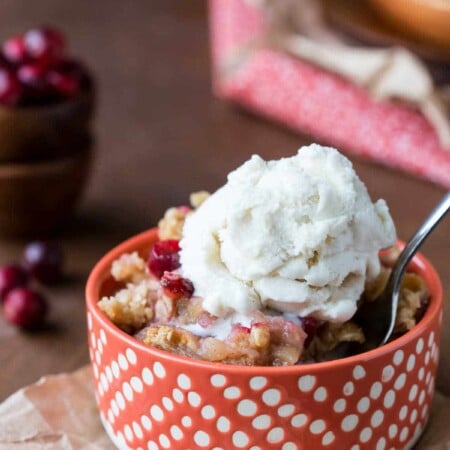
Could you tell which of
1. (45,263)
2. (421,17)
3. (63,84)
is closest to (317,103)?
(421,17)

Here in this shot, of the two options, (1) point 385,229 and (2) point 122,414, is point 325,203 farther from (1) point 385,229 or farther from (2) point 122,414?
(2) point 122,414

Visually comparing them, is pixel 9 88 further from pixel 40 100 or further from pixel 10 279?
pixel 10 279

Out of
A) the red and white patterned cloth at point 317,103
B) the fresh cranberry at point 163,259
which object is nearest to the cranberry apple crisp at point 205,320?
the fresh cranberry at point 163,259

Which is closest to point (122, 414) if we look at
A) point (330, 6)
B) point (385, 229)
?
point (385, 229)

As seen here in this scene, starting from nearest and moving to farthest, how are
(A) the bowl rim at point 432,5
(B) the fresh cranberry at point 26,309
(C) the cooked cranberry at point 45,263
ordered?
(B) the fresh cranberry at point 26,309 < (C) the cooked cranberry at point 45,263 < (A) the bowl rim at point 432,5

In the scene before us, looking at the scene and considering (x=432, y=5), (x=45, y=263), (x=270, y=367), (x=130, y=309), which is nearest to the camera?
(x=270, y=367)

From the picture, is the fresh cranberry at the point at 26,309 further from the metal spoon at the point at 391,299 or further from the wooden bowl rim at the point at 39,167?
the metal spoon at the point at 391,299

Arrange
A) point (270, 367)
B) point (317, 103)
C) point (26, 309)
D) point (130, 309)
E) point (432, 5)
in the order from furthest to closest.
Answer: point (317, 103), point (432, 5), point (26, 309), point (130, 309), point (270, 367)
